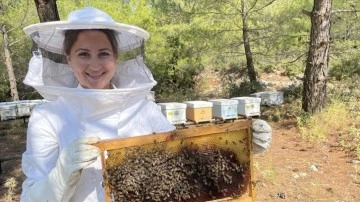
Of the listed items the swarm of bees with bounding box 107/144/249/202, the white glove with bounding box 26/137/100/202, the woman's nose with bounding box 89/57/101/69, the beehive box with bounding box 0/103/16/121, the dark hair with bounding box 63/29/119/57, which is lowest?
the beehive box with bounding box 0/103/16/121

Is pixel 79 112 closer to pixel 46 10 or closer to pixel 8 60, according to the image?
pixel 46 10

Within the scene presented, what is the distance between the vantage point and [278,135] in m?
7.62

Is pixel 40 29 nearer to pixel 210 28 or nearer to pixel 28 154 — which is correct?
pixel 28 154

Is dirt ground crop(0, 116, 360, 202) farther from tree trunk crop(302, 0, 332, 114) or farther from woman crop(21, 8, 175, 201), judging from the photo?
woman crop(21, 8, 175, 201)

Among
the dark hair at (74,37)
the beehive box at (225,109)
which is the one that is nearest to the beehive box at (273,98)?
the beehive box at (225,109)

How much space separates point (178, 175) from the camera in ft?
5.72

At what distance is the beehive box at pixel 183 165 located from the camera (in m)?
1.63

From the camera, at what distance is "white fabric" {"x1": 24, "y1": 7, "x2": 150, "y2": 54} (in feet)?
5.40

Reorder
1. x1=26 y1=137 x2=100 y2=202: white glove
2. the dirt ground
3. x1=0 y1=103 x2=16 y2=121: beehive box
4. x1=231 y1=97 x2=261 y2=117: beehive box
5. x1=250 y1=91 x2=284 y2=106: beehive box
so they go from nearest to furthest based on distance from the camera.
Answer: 1. x1=26 y1=137 x2=100 y2=202: white glove
2. the dirt ground
3. x1=231 y1=97 x2=261 y2=117: beehive box
4. x1=250 y1=91 x2=284 y2=106: beehive box
5. x1=0 y1=103 x2=16 y2=121: beehive box

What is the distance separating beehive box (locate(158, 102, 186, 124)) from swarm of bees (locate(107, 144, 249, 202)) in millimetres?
7497

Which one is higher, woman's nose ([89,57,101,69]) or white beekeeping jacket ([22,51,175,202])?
woman's nose ([89,57,101,69])

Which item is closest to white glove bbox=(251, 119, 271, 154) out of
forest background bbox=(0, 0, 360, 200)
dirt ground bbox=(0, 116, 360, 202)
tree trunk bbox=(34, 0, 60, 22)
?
dirt ground bbox=(0, 116, 360, 202)

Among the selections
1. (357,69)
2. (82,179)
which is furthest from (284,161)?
(357,69)

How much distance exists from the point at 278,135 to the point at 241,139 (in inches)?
235
